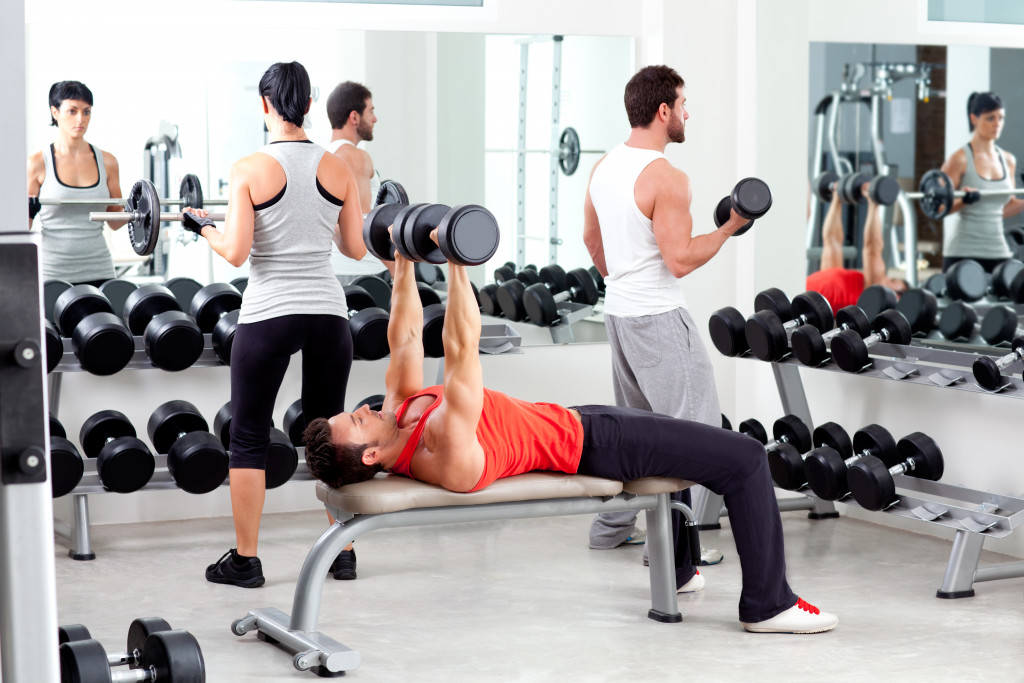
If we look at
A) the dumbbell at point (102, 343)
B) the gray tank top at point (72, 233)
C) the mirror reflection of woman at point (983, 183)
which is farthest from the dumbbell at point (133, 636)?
the mirror reflection of woman at point (983, 183)

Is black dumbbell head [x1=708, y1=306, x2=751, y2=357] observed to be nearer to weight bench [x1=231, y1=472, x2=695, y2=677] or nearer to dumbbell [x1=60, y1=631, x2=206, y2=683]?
weight bench [x1=231, y1=472, x2=695, y2=677]

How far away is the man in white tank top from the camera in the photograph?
3355 mm

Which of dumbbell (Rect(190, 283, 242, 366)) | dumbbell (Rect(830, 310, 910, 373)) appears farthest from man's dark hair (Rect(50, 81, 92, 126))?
dumbbell (Rect(830, 310, 910, 373))

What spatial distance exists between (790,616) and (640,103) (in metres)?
1.42

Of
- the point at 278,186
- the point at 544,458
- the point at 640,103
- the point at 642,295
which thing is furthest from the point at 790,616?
the point at 278,186

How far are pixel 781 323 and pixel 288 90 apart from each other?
5.70ft

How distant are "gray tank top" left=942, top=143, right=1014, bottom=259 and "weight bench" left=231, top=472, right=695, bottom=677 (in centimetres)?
229

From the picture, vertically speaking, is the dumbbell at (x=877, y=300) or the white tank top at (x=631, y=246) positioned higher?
the white tank top at (x=631, y=246)

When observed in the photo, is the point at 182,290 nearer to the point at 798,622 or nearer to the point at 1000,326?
the point at 798,622

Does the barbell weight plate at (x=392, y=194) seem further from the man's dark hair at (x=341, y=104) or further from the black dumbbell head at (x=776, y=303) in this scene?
the black dumbbell head at (x=776, y=303)

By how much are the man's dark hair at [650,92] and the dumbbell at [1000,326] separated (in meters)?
1.33

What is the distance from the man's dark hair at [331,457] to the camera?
2615 millimetres

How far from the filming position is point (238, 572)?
343cm

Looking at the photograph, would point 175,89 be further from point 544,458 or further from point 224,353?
point 544,458
